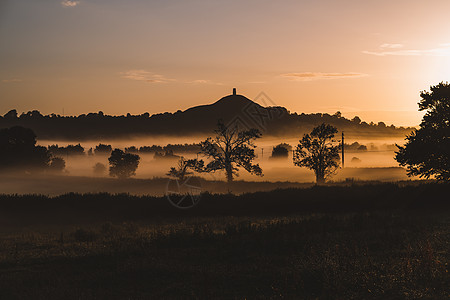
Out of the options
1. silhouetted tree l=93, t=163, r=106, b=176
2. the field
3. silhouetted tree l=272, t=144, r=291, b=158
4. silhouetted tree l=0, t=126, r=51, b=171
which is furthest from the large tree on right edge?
silhouetted tree l=93, t=163, r=106, b=176

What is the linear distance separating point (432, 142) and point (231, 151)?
32151 mm

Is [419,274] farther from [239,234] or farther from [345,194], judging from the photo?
[345,194]

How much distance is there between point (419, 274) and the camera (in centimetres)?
1367

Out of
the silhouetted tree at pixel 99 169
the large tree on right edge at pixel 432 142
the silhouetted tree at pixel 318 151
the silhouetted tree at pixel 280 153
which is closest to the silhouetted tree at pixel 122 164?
the silhouetted tree at pixel 99 169

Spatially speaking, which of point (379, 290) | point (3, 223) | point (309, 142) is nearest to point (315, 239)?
point (379, 290)

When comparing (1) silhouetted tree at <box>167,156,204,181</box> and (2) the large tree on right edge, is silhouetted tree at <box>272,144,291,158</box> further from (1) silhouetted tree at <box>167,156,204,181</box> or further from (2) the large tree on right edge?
(2) the large tree on right edge

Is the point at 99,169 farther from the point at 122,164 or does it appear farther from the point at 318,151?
the point at 318,151

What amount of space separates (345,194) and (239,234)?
21835 mm

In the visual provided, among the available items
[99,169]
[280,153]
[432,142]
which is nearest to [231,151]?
[432,142]

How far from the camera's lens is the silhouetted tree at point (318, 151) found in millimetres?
73312

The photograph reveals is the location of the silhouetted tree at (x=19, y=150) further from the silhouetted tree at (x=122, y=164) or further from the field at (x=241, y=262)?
the field at (x=241, y=262)

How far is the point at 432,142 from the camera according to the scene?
44.9 metres

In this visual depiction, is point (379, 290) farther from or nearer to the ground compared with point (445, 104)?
nearer to the ground

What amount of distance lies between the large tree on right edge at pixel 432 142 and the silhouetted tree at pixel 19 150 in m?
81.9
